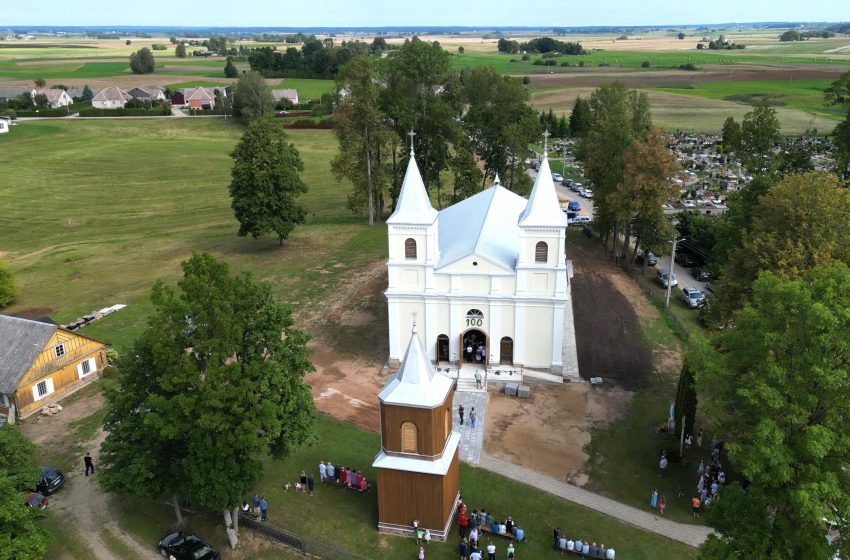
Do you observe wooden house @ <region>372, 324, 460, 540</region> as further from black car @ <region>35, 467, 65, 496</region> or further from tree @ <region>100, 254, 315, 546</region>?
black car @ <region>35, 467, 65, 496</region>

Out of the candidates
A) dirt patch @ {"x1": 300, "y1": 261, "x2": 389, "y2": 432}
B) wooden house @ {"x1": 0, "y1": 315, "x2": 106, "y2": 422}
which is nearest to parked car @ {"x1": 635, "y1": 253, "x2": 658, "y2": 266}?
dirt patch @ {"x1": 300, "y1": 261, "x2": 389, "y2": 432}

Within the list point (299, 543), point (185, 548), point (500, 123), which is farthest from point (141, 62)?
point (299, 543)

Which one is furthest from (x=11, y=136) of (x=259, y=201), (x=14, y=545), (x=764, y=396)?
(x=764, y=396)

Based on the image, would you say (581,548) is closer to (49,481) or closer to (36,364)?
(49,481)

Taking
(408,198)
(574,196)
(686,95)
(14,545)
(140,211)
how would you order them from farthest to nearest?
(686,95), (574,196), (140,211), (408,198), (14,545)

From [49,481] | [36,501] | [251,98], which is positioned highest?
[251,98]

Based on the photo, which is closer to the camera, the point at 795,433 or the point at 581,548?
the point at 795,433

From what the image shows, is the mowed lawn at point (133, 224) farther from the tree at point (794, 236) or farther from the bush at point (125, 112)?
the tree at point (794, 236)

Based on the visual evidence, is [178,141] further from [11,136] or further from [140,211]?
[140,211]
